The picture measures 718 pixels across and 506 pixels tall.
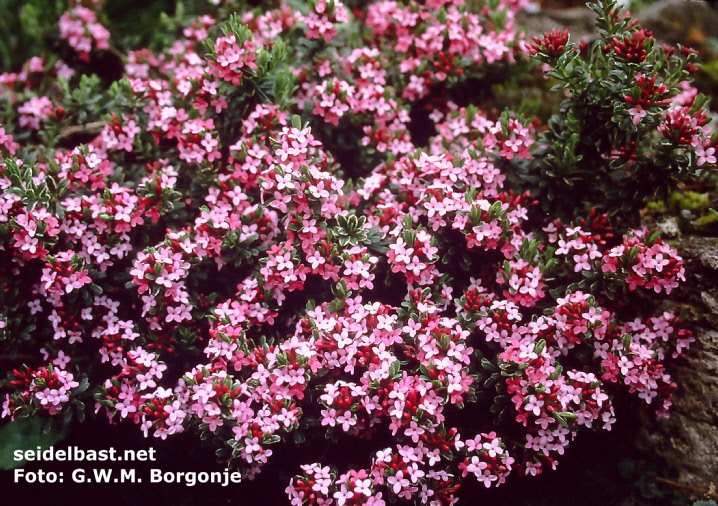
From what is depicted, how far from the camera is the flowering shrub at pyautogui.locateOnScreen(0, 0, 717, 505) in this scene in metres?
2.90

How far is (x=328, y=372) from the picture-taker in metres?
3.02

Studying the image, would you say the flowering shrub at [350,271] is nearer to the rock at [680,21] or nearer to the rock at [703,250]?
the rock at [703,250]

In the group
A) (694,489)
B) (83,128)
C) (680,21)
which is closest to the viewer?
(694,489)

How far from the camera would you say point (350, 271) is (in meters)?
3.06

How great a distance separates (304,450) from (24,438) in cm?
162

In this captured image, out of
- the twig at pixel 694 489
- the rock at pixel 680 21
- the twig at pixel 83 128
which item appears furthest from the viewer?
the rock at pixel 680 21

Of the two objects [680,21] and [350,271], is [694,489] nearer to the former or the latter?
[350,271]

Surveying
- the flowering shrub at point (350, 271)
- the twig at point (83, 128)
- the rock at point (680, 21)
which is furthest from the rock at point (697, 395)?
the twig at point (83, 128)

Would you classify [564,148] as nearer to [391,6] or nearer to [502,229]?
[502,229]

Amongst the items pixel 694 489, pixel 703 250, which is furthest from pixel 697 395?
pixel 703 250

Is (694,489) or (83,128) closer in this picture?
(694,489)

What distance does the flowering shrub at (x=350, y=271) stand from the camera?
2.90m

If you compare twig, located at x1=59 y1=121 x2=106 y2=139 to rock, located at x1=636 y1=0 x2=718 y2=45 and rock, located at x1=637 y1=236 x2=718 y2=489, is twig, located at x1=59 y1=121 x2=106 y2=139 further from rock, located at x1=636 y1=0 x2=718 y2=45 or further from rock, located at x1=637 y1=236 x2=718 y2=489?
rock, located at x1=636 y1=0 x2=718 y2=45

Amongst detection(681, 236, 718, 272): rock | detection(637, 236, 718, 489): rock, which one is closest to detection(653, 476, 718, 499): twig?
detection(637, 236, 718, 489): rock
